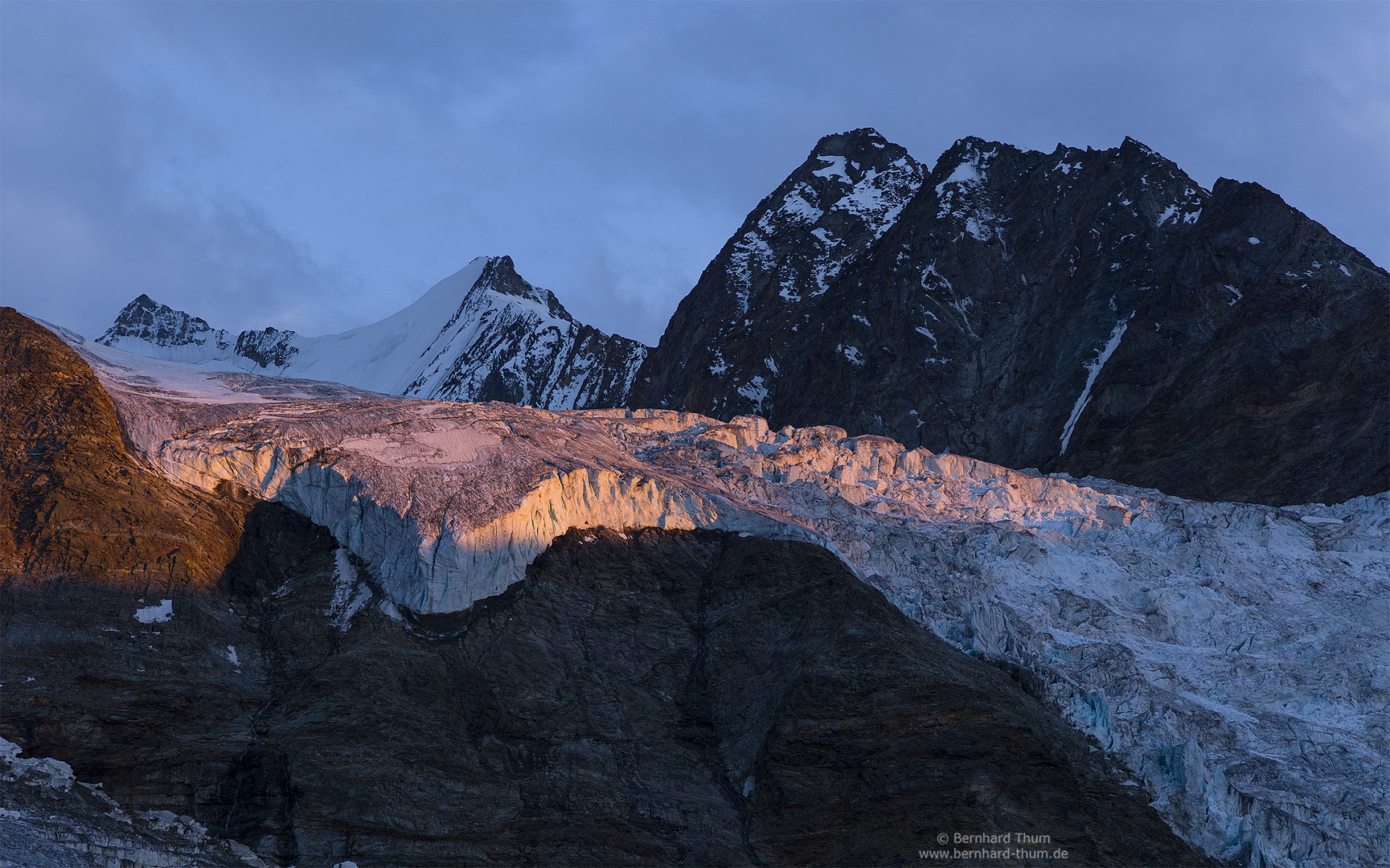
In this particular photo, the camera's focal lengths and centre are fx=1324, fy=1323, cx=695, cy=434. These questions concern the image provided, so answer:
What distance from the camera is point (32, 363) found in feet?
197

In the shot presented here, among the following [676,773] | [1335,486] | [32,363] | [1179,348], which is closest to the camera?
[676,773]

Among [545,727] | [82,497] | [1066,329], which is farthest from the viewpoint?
[1066,329]

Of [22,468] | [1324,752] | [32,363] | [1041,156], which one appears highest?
[1041,156]

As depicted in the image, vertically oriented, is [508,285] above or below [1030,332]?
above

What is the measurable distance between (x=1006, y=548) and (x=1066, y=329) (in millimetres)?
56604

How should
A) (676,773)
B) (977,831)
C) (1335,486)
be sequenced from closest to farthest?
1. (977,831)
2. (676,773)
3. (1335,486)

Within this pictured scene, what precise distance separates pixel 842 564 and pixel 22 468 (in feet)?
117

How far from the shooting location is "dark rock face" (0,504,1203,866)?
45.4 m

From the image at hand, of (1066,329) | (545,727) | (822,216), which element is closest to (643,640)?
(545,727)

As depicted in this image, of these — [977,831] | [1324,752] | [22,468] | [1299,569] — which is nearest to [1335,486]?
[1299,569]

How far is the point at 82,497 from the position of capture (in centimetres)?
5428

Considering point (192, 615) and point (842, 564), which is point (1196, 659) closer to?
point (842, 564)

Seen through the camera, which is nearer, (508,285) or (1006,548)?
(1006,548)

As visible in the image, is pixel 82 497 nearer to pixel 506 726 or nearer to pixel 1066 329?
pixel 506 726
